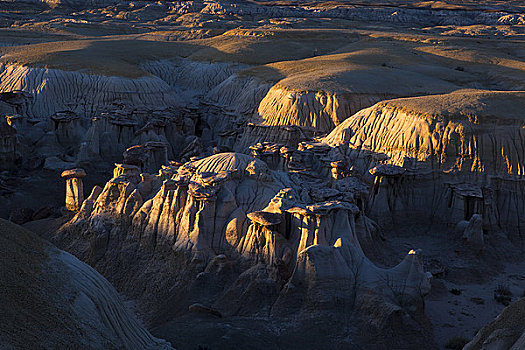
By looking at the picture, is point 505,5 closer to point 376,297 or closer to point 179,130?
point 179,130

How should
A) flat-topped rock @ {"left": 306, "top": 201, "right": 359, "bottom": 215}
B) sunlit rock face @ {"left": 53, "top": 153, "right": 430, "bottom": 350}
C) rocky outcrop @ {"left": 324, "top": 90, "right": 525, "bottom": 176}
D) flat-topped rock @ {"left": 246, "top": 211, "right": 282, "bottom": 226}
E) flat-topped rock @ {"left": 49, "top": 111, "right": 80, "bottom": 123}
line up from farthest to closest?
flat-topped rock @ {"left": 49, "top": 111, "right": 80, "bottom": 123}, rocky outcrop @ {"left": 324, "top": 90, "right": 525, "bottom": 176}, flat-topped rock @ {"left": 246, "top": 211, "right": 282, "bottom": 226}, flat-topped rock @ {"left": 306, "top": 201, "right": 359, "bottom": 215}, sunlit rock face @ {"left": 53, "top": 153, "right": 430, "bottom": 350}

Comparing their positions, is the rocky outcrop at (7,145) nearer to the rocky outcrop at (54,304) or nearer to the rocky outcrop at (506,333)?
the rocky outcrop at (54,304)

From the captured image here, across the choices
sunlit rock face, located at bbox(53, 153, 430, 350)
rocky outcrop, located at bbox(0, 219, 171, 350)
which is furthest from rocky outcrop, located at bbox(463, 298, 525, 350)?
rocky outcrop, located at bbox(0, 219, 171, 350)

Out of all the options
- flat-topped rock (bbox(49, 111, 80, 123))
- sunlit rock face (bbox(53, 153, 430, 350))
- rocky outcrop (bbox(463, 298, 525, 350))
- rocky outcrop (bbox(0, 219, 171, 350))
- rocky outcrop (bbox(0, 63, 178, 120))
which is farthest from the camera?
rocky outcrop (bbox(0, 63, 178, 120))

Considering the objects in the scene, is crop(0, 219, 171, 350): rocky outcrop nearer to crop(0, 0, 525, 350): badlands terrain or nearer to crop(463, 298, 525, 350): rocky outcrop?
crop(0, 0, 525, 350): badlands terrain

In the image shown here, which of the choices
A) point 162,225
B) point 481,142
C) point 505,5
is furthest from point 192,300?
point 505,5

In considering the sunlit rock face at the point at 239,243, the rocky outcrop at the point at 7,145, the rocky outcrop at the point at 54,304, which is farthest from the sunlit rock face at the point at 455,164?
the rocky outcrop at the point at 7,145
